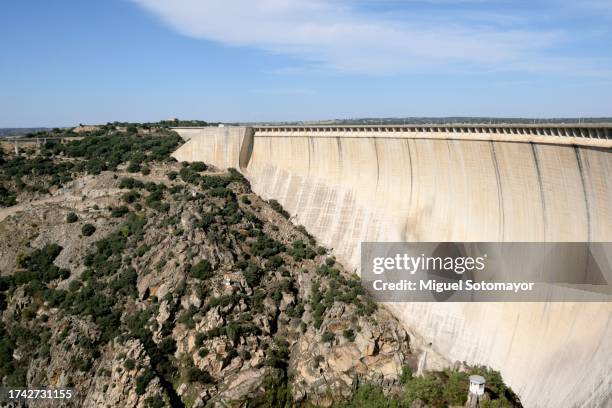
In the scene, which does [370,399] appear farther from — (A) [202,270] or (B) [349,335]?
(A) [202,270]

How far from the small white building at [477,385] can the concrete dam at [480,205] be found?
2.94 metres

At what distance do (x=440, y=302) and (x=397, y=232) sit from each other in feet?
19.6

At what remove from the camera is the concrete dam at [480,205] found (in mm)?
23578

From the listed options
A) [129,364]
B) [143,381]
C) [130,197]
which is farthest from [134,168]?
[143,381]

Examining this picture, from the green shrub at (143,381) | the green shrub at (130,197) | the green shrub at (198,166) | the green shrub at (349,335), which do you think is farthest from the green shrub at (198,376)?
the green shrub at (198,166)

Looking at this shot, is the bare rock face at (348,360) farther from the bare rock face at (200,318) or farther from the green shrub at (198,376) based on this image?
the green shrub at (198,376)

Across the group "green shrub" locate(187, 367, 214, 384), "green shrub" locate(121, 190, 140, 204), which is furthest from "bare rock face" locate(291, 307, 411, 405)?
"green shrub" locate(121, 190, 140, 204)

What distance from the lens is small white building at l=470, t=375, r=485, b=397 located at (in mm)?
25062

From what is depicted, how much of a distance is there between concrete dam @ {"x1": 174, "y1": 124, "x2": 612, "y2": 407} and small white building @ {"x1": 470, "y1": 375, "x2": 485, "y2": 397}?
2940 mm

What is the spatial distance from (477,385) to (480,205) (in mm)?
10353

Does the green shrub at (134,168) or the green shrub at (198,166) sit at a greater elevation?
the green shrub at (198,166)

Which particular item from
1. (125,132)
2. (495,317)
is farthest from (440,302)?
(125,132)

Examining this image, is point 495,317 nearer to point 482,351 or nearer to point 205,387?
point 482,351

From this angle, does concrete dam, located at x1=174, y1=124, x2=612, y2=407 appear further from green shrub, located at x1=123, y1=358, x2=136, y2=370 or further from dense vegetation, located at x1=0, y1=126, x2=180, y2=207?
green shrub, located at x1=123, y1=358, x2=136, y2=370
